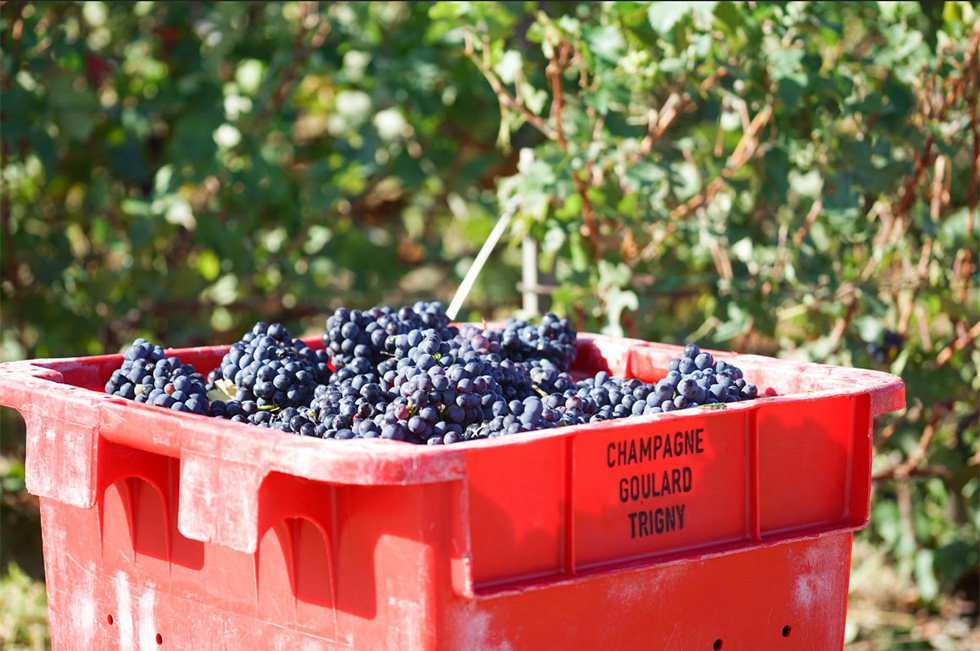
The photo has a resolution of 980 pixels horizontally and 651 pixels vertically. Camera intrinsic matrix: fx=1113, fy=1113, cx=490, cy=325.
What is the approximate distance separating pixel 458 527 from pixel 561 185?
1221 mm

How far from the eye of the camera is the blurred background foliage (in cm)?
238

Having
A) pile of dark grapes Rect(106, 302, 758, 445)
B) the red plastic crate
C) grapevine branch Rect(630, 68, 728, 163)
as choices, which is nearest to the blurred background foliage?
grapevine branch Rect(630, 68, 728, 163)

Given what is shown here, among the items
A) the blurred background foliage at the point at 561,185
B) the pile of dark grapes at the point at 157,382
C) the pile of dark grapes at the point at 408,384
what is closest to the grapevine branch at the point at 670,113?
the blurred background foliage at the point at 561,185

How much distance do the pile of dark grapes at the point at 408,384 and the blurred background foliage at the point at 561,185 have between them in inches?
28.2

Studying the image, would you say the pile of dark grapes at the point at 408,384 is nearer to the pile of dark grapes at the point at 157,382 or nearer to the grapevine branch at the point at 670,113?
the pile of dark grapes at the point at 157,382

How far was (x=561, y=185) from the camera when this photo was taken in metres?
2.27

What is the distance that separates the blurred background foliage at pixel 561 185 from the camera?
7.79ft

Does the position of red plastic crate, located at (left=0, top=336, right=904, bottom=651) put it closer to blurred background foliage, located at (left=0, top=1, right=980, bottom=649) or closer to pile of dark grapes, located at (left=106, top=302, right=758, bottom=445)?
pile of dark grapes, located at (left=106, top=302, right=758, bottom=445)

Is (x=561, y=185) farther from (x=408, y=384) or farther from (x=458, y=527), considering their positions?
(x=458, y=527)

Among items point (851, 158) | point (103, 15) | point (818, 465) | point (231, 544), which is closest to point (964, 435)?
point (851, 158)

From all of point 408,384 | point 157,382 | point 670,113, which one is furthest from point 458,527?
point 670,113

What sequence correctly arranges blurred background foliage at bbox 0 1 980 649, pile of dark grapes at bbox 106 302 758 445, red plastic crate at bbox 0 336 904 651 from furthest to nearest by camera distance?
blurred background foliage at bbox 0 1 980 649
pile of dark grapes at bbox 106 302 758 445
red plastic crate at bbox 0 336 904 651

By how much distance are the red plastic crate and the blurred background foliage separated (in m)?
0.94

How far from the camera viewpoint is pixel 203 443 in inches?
48.5
